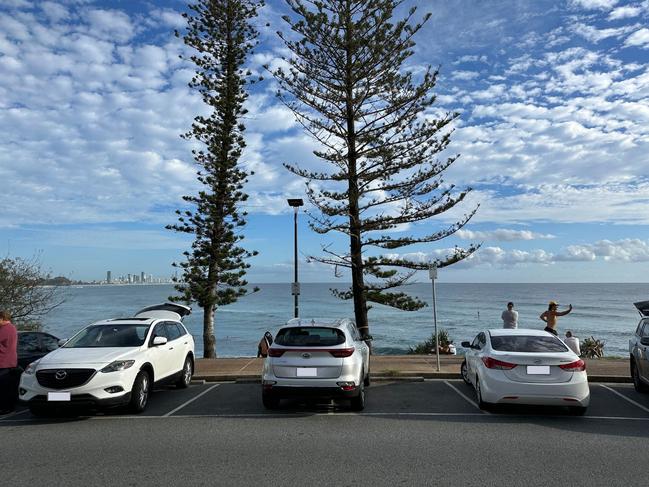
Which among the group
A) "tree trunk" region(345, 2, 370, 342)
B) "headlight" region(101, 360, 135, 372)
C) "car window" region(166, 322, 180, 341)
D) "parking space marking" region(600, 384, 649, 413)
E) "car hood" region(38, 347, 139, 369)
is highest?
"tree trunk" region(345, 2, 370, 342)

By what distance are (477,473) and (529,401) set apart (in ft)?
9.71

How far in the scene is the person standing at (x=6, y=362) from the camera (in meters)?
8.84

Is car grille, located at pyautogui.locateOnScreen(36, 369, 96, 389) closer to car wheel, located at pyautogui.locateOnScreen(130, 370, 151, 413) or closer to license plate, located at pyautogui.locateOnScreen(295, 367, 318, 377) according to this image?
car wheel, located at pyautogui.locateOnScreen(130, 370, 151, 413)

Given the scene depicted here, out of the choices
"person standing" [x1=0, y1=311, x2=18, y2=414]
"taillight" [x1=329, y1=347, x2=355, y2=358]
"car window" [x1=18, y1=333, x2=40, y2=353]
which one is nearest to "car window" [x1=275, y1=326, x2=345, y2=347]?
"taillight" [x1=329, y1=347, x2=355, y2=358]

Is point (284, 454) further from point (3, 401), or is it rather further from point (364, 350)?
point (3, 401)

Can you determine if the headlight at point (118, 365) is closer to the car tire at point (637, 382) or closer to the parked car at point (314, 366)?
the parked car at point (314, 366)

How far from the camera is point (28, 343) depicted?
11266 mm

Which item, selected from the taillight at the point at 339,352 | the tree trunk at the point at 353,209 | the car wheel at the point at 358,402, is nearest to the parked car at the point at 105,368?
the taillight at the point at 339,352

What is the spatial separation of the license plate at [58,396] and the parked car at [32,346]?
3.26 metres

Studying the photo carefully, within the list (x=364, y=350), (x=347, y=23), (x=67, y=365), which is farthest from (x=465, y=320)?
(x=67, y=365)

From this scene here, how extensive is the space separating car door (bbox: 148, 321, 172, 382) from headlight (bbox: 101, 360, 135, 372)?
770 mm

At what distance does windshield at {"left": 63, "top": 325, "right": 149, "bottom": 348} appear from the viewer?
9.36 metres

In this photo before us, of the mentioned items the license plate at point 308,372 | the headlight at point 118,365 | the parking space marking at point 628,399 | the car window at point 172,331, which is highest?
the car window at point 172,331

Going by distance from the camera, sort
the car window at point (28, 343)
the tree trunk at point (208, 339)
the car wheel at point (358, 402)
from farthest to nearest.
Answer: the tree trunk at point (208, 339) < the car window at point (28, 343) < the car wheel at point (358, 402)
